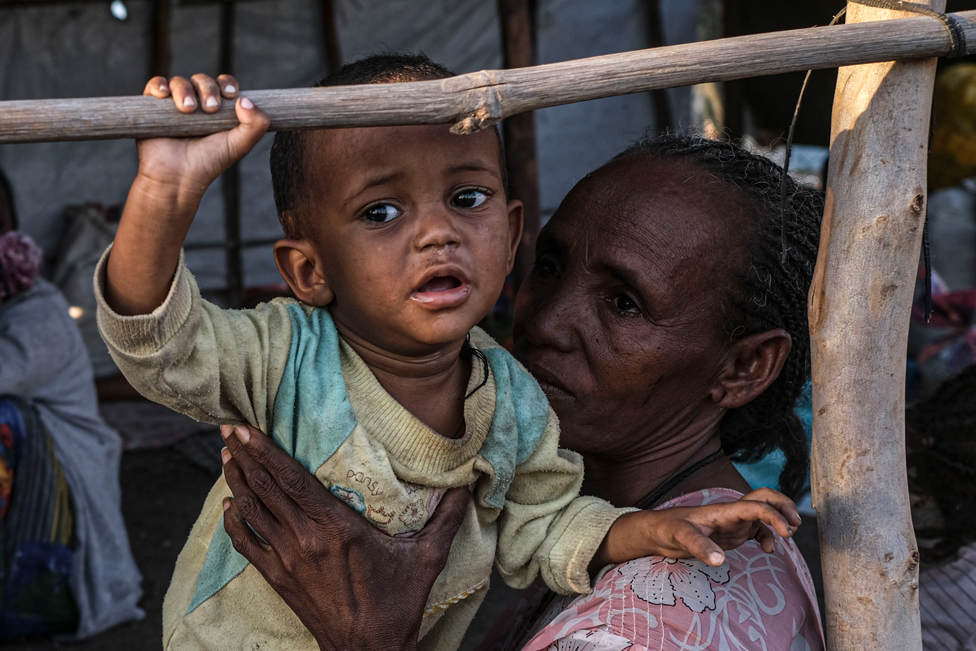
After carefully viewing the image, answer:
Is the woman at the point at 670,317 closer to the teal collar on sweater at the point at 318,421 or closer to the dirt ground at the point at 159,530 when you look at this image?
the teal collar on sweater at the point at 318,421

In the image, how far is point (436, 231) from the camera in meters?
1.48

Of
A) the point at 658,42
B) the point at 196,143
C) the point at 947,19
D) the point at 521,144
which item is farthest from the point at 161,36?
the point at 947,19

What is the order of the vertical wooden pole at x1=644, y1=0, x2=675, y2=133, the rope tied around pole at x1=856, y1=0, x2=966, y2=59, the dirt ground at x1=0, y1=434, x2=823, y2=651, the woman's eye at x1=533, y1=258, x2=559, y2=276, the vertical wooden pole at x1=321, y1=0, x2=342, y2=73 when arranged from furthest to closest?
the vertical wooden pole at x1=644, y1=0, x2=675, y2=133 < the vertical wooden pole at x1=321, y1=0, x2=342, y2=73 < the dirt ground at x1=0, y1=434, x2=823, y2=651 < the woman's eye at x1=533, y1=258, x2=559, y2=276 < the rope tied around pole at x1=856, y1=0, x2=966, y2=59

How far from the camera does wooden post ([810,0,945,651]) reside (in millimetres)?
1500

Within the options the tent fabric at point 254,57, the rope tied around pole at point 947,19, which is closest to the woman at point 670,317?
the rope tied around pole at point 947,19

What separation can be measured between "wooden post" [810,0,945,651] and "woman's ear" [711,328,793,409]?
411 millimetres

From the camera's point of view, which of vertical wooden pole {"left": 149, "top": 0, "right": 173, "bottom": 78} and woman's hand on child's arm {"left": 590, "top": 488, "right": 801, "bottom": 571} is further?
vertical wooden pole {"left": 149, "top": 0, "right": 173, "bottom": 78}

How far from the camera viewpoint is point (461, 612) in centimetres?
194

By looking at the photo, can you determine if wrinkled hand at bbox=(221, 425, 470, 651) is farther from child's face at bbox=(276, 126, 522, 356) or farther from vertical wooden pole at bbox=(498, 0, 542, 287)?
vertical wooden pole at bbox=(498, 0, 542, 287)

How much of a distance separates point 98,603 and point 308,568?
3387 mm

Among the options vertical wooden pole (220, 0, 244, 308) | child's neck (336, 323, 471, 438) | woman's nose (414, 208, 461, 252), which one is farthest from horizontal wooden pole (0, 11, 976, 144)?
vertical wooden pole (220, 0, 244, 308)

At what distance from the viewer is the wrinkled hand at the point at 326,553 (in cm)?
163

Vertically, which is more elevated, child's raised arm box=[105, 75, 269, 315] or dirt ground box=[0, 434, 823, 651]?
child's raised arm box=[105, 75, 269, 315]

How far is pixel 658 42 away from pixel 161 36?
413cm
